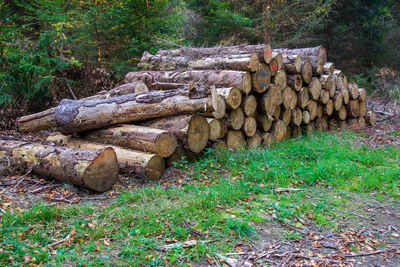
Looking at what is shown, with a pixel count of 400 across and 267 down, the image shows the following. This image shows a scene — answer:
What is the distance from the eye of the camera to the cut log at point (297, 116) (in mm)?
7677

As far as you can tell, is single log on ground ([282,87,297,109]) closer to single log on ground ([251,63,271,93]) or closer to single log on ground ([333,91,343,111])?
single log on ground ([251,63,271,93])

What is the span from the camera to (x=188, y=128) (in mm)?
5410

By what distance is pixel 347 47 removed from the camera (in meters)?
15.8

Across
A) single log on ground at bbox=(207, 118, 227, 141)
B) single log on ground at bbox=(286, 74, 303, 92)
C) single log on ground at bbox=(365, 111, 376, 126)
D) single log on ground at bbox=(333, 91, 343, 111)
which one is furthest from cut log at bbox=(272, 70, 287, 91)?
single log on ground at bbox=(365, 111, 376, 126)

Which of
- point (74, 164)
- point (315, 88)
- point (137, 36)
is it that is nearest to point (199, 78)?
point (315, 88)

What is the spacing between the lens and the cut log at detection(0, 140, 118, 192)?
178 inches

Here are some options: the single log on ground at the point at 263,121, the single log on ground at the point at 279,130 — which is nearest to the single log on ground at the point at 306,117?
the single log on ground at the point at 279,130

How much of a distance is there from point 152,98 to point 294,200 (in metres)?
3.01

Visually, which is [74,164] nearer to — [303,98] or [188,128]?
[188,128]

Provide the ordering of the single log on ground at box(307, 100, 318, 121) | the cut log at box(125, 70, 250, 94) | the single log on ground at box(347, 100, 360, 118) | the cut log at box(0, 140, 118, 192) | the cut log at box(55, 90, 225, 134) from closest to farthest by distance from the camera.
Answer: the cut log at box(0, 140, 118, 192) < the cut log at box(55, 90, 225, 134) < the cut log at box(125, 70, 250, 94) < the single log on ground at box(307, 100, 318, 121) < the single log on ground at box(347, 100, 360, 118)

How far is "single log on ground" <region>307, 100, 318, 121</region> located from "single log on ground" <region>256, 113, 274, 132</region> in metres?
1.66

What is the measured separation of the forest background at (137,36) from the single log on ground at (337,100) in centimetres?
320

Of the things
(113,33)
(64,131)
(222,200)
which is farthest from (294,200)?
(113,33)

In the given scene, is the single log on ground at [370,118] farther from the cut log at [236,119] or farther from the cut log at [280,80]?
the cut log at [236,119]
